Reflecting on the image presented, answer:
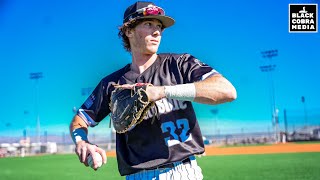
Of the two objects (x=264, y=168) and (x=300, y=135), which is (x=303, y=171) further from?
(x=300, y=135)

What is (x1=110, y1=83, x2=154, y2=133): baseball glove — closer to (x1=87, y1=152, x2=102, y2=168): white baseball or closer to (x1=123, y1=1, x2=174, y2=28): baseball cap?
(x1=87, y1=152, x2=102, y2=168): white baseball

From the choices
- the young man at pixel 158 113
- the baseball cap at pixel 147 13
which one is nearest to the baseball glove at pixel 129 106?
the young man at pixel 158 113

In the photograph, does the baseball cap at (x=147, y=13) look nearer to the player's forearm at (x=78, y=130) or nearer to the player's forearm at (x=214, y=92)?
the player's forearm at (x=214, y=92)

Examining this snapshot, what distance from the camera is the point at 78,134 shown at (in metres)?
3.07

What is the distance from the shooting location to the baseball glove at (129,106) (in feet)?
8.42

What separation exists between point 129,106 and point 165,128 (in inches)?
12.9

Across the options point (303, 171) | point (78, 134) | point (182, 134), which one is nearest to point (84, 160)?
point (78, 134)

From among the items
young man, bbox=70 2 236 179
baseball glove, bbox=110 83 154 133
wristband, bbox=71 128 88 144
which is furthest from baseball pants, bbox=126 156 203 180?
wristband, bbox=71 128 88 144

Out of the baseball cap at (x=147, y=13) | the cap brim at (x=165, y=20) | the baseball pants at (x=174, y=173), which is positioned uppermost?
the baseball cap at (x=147, y=13)

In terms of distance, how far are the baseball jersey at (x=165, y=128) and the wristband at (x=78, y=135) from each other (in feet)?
0.80

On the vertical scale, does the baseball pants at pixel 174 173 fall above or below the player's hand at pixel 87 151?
below

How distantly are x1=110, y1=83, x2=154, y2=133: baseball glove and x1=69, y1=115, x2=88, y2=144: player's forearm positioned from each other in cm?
30

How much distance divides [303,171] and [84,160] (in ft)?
38.2

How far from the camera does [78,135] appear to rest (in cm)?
305
